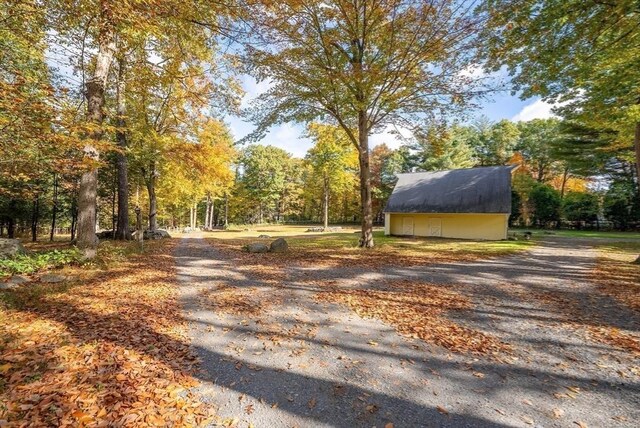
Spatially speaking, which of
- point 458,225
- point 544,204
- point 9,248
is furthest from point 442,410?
point 544,204

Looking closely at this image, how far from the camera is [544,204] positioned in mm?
34125

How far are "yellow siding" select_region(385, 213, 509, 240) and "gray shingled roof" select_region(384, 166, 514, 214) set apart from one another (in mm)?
835

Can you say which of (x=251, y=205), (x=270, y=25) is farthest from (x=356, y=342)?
(x=251, y=205)

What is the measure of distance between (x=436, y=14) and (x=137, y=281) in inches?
523

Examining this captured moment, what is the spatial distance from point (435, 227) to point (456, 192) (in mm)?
3216

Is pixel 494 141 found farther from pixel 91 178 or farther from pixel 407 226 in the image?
pixel 91 178

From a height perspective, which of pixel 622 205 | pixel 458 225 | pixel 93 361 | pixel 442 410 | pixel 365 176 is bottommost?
pixel 442 410

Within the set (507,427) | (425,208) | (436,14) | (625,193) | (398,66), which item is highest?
(436,14)

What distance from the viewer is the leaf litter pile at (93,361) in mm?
2594

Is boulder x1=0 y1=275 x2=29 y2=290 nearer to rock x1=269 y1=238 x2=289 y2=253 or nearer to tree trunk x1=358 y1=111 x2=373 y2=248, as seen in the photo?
rock x1=269 y1=238 x2=289 y2=253

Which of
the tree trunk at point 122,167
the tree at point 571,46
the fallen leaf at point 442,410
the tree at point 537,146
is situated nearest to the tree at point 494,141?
the tree at point 537,146

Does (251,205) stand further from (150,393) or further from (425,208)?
(150,393)

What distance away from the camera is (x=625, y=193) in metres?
29.3

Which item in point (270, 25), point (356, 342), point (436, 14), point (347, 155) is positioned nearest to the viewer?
point (356, 342)
